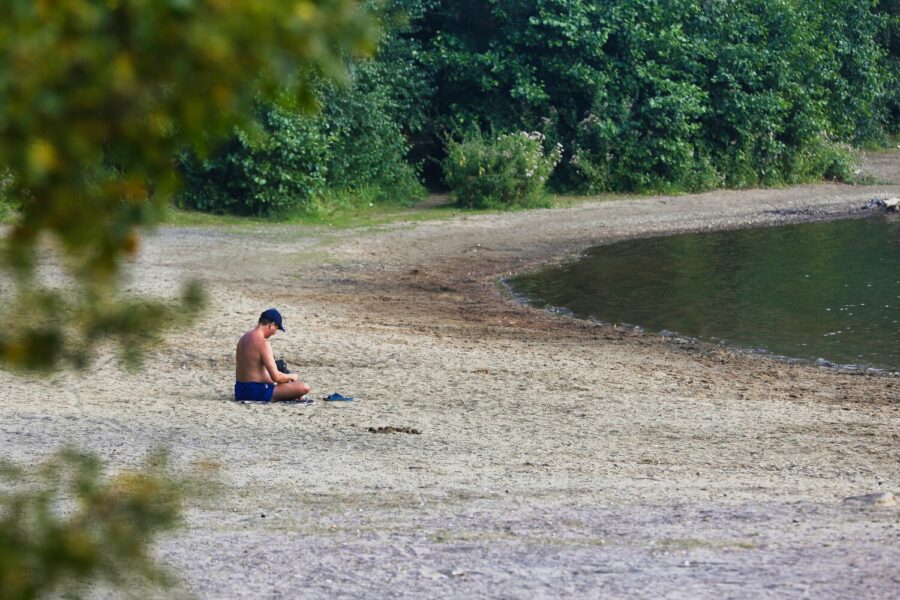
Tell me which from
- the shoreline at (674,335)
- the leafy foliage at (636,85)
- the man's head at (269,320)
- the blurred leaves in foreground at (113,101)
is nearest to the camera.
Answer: the blurred leaves in foreground at (113,101)

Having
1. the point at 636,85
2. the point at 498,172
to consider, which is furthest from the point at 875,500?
the point at 636,85

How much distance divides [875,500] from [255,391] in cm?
632

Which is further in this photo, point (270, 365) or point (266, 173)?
point (266, 173)

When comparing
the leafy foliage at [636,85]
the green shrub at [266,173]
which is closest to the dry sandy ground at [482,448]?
the green shrub at [266,173]

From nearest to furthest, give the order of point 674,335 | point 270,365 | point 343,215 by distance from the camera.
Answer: point 270,365, point 674,335, point 343,215

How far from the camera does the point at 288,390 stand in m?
12.1

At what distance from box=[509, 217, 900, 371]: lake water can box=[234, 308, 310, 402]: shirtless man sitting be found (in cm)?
748

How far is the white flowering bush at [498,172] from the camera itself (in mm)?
29703

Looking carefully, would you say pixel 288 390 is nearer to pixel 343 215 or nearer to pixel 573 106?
pixel 343 215

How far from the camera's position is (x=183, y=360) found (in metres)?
13.9

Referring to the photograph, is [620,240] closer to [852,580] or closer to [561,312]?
[561,312]

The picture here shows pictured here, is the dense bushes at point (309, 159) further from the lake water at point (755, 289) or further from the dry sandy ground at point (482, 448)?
the lake water at point (755, 289)

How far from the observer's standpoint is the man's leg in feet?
39.5

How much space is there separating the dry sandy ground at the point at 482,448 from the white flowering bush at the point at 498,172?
871 cm
